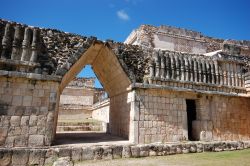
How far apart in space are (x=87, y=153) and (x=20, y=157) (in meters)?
1.87

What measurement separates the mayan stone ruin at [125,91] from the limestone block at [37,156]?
0.03 m

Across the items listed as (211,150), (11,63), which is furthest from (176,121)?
(11,63)

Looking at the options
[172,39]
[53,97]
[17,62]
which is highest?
[172,39]

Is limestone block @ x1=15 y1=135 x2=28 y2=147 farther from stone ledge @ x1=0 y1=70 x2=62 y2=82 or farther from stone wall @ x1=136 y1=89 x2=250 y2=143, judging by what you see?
stone wall @ x1=136 y1=89 x2=250 y2=143

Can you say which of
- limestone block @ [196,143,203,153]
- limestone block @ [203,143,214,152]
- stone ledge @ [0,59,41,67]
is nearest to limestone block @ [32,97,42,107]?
stone ledge @ [0,59,41,67]

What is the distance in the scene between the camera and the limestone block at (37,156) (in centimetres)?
596

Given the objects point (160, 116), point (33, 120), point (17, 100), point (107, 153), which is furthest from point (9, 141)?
point (160, 116)

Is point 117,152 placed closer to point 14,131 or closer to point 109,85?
point 14,131

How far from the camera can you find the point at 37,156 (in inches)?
237

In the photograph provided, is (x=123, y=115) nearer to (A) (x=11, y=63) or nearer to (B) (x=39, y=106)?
(B) (x=39, y=106)

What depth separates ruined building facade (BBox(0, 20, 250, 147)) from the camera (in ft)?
21.8

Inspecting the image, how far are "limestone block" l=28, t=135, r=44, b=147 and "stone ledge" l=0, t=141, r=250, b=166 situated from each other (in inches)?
14.2

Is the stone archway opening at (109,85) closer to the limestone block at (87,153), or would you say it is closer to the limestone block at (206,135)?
the limestone block at (87,153)

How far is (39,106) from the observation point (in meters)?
6.80
